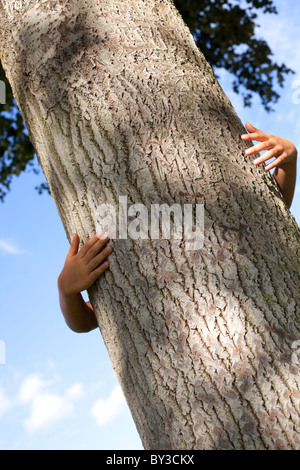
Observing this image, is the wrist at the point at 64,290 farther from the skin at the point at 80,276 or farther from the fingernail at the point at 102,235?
the fingernail at the point at 102,235

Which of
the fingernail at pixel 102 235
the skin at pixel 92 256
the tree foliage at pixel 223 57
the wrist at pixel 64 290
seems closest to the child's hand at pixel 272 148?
the skin at pixel 92 256

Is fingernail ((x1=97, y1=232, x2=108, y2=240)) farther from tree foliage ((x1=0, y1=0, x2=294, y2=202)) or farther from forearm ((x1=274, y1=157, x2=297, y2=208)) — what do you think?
tree foliage ((x1=0, y1=0, x2=294, y2=202))

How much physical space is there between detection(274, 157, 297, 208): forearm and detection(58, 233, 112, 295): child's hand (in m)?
1.17

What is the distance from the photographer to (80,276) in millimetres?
1892

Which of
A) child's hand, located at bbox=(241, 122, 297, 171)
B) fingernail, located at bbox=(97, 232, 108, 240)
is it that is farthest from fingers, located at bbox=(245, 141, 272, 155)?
fingernail, located at bbox=(97, 232, 108, 240)

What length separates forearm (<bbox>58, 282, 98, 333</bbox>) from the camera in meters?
2.08

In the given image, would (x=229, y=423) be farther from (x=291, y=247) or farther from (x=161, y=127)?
(x=161, y=127)

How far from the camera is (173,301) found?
154cm

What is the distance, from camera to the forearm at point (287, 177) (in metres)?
2.36

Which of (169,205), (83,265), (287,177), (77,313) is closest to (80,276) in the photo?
(83,265)

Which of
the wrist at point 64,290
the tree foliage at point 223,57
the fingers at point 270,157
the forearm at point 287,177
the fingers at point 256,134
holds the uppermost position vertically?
the tree foliage at point 223,57

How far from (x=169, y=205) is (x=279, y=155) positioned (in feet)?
2.91
